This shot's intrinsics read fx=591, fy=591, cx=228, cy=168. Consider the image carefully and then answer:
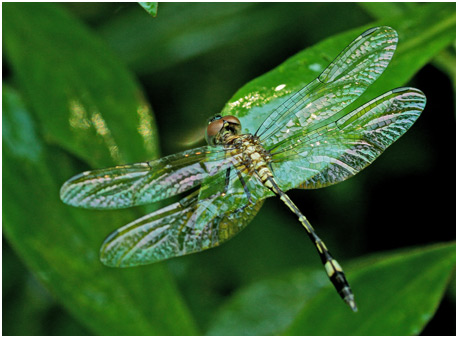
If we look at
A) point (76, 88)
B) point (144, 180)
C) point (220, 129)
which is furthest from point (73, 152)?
point (220, 129)

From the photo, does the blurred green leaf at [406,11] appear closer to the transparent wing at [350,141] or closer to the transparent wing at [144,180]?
the transparent wing at [350,141]

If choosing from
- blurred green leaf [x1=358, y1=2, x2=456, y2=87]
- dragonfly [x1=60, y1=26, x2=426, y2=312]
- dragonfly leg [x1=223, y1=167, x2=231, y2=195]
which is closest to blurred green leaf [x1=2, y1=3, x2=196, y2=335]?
dragonfly [x1=60, y1=26, x2=426, y2=312]

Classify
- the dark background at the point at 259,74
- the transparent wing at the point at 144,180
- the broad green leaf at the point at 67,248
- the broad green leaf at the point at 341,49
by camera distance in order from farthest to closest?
the dark background at the point at 259,74 → the broad green leaf at the point at 67,248 → the transparent wing at the point at 144,180 → the broad green leaf at the point at 341,49

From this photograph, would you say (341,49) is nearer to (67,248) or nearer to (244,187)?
(244,187)

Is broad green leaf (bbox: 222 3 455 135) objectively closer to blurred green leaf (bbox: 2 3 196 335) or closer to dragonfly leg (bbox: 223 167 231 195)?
dragonfly leg (bbox: 223 167 231 195)

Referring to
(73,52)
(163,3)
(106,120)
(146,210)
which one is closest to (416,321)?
(146,210)

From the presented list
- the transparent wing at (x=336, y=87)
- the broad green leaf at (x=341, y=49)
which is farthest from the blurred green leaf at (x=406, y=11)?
the transparent wing at (x=336, y=87)
